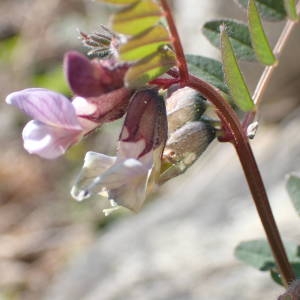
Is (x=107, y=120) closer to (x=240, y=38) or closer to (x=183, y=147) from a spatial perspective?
(x=183, y=147)

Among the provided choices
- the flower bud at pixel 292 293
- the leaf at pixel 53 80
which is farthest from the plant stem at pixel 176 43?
the leaf at pixel 53 80

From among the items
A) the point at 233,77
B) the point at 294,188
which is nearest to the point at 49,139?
the point at 233,77

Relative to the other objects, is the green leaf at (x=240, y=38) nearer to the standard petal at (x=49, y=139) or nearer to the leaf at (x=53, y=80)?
the standard petal at (x=49, y=139)

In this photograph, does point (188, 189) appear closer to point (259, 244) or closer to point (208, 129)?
point (259, 244)

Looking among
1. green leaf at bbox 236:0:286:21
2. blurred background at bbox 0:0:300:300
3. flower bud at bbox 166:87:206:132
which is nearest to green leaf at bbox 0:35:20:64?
blurred background at bbox 0:0:300:300

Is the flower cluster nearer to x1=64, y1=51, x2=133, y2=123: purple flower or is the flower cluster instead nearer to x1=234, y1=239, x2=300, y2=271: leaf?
x1=64, y1=51, x2=133, y2=123: purple flower

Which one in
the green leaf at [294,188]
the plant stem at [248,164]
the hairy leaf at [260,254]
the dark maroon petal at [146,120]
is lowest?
the hairy leaf at [260,254]
